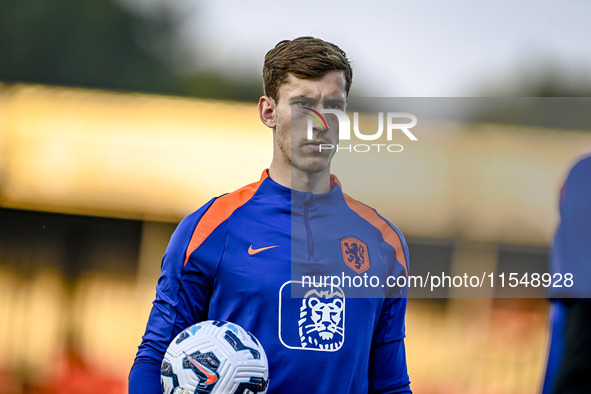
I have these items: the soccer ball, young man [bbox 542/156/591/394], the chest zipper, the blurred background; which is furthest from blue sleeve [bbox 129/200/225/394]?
the blurred background

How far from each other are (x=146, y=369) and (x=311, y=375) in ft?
1.38

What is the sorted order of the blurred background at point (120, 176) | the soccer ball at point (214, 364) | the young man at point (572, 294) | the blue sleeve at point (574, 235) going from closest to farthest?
the young man at point (572, 294), the blue sleeve at point (574, 235), the soccer ball at point (214, 364), the blurred background at point (120, 176)

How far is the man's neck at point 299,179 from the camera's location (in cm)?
209

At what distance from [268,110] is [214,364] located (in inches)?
30.6

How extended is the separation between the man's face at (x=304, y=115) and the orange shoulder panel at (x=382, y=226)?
211 mm

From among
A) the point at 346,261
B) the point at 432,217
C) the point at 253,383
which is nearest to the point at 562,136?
the point at 432,217

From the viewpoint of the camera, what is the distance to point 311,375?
1.89m

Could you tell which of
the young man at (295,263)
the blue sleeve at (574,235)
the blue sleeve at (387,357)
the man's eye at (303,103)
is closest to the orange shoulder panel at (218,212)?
the young man at (295,263)

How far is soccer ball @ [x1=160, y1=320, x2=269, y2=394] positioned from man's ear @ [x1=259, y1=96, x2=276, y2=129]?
65cm

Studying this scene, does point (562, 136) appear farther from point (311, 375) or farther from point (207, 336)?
point (207, 336)

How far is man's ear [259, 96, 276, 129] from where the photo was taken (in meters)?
2.09

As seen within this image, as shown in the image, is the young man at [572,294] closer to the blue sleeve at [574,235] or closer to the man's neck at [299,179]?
the blue sleeve at [574,235]

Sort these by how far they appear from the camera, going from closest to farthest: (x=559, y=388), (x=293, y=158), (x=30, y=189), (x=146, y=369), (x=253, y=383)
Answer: (x=559, y=388) → (x=253, y=383) → (x=146, y=369) → (x=293, y=158) → (x=30, y=189)

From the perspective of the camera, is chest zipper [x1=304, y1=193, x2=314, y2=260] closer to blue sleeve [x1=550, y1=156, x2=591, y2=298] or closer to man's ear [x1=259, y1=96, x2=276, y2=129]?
man's ear [x1=259, y1=96, x2=276, y2=129]
